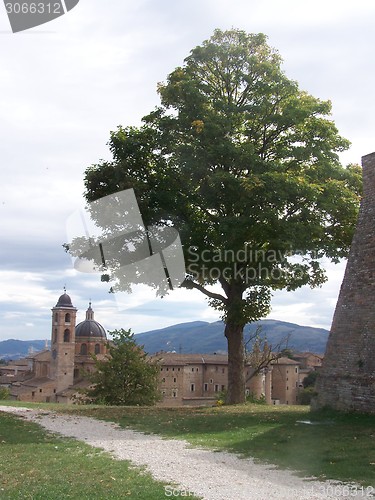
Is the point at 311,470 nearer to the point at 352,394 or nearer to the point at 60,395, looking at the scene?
the point at 352,394

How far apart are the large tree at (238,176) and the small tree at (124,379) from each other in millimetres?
11342

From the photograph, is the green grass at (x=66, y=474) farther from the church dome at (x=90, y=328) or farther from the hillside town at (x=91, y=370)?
the church dome at (x=90, y=328)

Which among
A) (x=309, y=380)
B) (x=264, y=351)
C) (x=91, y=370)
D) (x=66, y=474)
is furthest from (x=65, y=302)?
(x=66, y=474)

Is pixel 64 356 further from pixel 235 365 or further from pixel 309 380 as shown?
pixel 235 365

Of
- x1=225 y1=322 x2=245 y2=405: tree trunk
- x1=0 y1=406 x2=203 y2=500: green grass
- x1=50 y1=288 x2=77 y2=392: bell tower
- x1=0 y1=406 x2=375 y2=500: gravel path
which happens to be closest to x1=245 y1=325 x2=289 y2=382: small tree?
x1=225 y1=322 x2=245 y2=405: tree trunk

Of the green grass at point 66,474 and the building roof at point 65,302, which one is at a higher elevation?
the building roof at point 65,302

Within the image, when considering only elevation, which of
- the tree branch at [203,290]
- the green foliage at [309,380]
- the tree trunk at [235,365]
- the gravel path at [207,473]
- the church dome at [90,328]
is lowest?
the green foliage at [309,380]

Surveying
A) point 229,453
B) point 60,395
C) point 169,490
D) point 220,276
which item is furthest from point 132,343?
point 60,395

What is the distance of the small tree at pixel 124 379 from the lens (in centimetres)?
3158

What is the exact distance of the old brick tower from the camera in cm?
1521

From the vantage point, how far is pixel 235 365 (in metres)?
22.2

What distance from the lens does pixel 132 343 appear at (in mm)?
36094

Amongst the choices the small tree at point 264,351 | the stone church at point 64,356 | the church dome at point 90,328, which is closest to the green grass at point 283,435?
the small tree at point 264,351

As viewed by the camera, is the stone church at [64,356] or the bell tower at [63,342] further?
the bell tower at [63,342]
